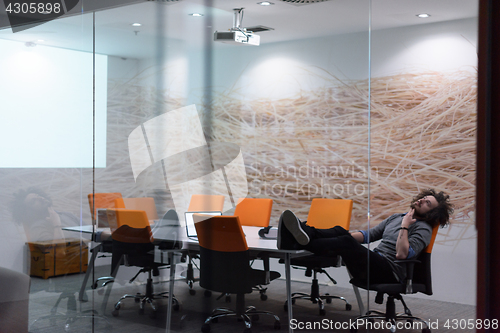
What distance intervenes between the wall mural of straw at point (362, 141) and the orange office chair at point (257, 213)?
41 millimetres

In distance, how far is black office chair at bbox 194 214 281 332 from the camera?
2811mm

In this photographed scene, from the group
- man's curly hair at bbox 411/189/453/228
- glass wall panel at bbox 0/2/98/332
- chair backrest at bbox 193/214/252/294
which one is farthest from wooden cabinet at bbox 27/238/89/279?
man's curly hair at bbox 411/189/453/228

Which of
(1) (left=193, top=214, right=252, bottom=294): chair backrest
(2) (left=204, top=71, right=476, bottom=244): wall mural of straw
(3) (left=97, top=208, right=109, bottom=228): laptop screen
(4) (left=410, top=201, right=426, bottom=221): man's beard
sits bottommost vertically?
(1) (left=193, top=214, right=252, bottom=294): chair backrest

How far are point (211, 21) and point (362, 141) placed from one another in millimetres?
1159

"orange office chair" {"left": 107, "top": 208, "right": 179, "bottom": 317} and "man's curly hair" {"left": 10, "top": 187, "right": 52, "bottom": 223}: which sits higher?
"man's curly hair" {"left": 10, "top": 187, "right": 52, "bottom": 223}

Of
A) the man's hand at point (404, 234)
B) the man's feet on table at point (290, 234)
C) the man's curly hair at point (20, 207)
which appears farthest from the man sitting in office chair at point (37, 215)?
the man's hand at point (404, 234)

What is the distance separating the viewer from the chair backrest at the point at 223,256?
2.82m

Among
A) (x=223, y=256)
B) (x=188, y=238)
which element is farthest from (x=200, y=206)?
(x=223, y=256)

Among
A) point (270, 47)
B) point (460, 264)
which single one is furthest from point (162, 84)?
point (460, 264)

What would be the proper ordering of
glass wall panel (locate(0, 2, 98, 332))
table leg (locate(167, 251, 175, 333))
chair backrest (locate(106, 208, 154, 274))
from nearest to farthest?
1. table leg (locate(167, 251, 175, 333))
2. chair backrest (locate(106, 208, 154, 274))
3. glass wall panel (locate(0, 2, 98, 332))

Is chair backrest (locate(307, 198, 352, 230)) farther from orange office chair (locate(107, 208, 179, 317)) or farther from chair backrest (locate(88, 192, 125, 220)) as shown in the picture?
chair backrest (locate(88, 192, 125, 220))

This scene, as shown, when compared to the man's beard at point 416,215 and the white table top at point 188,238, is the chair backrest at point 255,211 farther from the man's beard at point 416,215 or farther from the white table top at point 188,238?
the man's beard at point 416,215

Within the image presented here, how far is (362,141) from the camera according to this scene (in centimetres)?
283

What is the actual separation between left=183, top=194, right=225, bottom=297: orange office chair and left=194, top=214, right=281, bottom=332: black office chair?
2.2 inches
